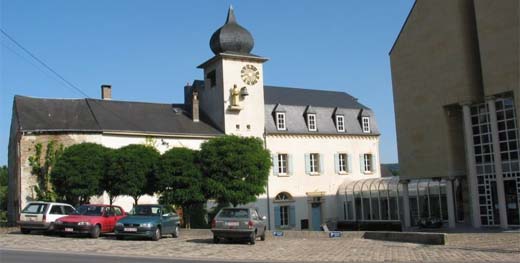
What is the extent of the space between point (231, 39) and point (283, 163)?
1015cm

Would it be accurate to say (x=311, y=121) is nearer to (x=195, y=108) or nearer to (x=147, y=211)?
(x=195, y=108)

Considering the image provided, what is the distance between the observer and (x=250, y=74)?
44.0 m

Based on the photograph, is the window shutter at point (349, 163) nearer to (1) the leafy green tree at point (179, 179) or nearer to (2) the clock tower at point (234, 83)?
(2) the clock tower at point (234, 83)

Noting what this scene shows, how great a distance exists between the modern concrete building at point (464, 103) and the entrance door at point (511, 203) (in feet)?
0.13

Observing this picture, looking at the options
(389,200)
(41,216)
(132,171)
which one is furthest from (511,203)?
(41,216)

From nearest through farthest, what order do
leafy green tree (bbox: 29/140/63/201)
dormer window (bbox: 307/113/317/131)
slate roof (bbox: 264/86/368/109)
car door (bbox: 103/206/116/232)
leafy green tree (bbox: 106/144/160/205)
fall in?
car door (bbox: 103/206/116/232) → leafy green tree (bbox: 106/144/160/205) → leafy green tree (bbox: 29/140/63/201) → dormer window (bbox: 307/113/317/131) → slate roof (bbox: 264/86/368/109)

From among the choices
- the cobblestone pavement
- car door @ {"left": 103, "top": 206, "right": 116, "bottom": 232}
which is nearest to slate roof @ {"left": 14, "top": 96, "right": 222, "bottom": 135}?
car door @ {"left": 103, "top": 206, "right": 116, "bottom": 232}

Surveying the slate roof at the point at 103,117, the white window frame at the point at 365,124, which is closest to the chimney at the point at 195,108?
the slate roof at the point at 103,117

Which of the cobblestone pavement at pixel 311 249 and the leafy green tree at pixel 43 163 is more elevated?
the leafy green tree at pixel 43 163

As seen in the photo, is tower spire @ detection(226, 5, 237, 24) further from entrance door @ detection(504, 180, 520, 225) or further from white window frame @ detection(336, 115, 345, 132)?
entrance door @ detection(504, 180, 520, 225)

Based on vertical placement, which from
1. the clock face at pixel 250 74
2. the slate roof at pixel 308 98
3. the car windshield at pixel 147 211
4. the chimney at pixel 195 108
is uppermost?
the clock face at pixel 250 74

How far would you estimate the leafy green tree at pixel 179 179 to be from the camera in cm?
3133

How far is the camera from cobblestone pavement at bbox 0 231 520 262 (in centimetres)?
1579

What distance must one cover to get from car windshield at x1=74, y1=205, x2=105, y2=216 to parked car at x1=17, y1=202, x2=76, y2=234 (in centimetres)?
136
